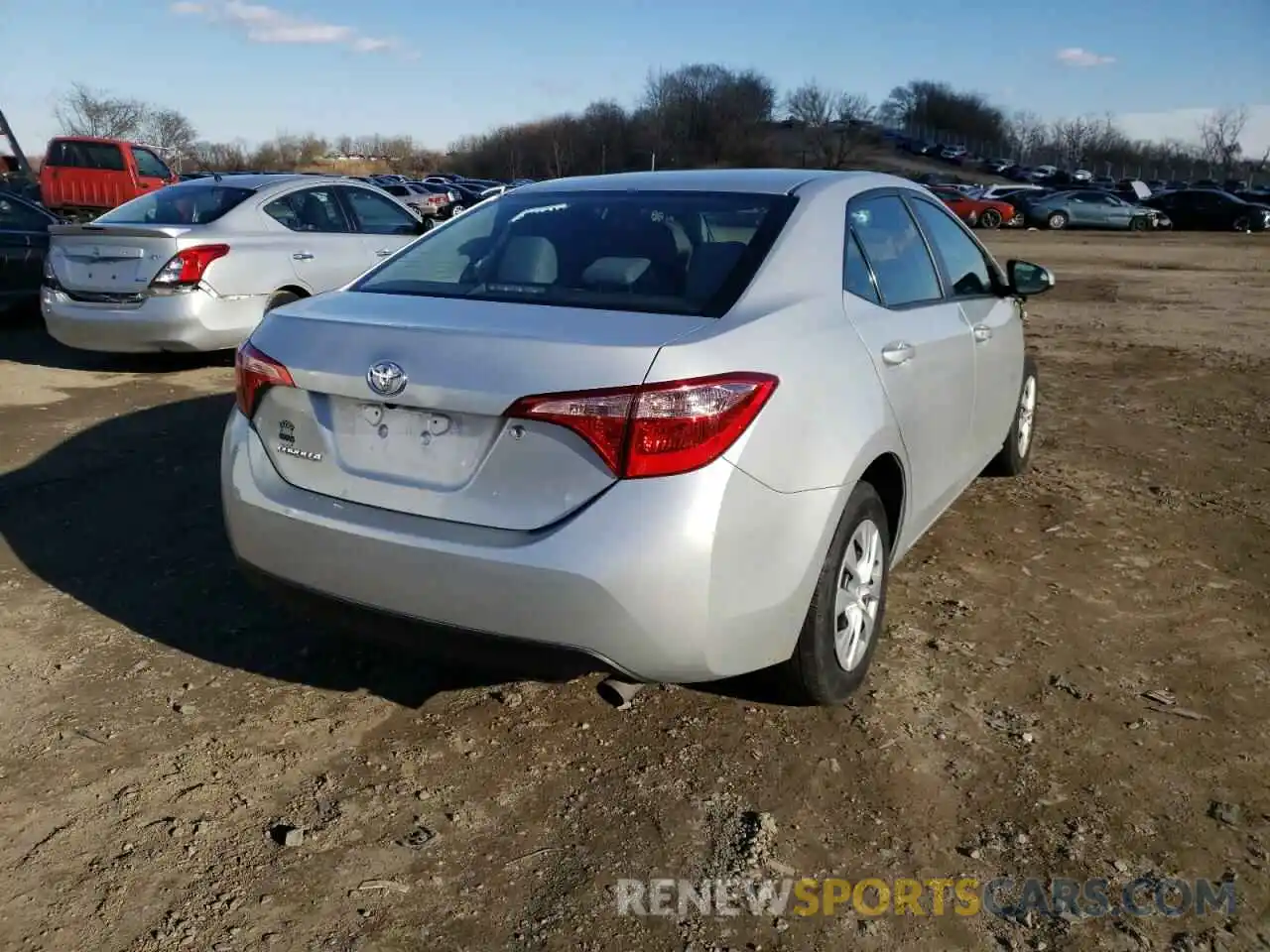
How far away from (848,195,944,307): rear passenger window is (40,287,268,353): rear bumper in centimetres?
530

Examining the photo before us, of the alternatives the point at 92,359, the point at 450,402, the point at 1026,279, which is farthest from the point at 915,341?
the point at 92,359

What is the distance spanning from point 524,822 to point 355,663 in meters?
1.04

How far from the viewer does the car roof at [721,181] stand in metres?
3.42

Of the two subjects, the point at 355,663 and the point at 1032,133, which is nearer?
the point at 355,663

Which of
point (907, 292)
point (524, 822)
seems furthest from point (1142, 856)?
point (907, 292)

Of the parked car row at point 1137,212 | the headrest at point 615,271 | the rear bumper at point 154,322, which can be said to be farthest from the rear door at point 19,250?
the parked car row at point 1137,212

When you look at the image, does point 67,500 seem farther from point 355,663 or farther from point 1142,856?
point 1142,856

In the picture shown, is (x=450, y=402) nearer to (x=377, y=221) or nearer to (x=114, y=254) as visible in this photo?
(x=114, y=254)

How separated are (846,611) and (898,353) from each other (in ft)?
2.70

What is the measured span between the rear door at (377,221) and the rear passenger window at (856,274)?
5.82 meters

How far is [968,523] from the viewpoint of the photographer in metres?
4.83

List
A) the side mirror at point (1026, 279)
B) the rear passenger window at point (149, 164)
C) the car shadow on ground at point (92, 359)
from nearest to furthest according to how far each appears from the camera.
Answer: the side mirror at point (1026, 279) < the car shadow on ground at point (92, 359) < the rear passenger window at point (149, 164)

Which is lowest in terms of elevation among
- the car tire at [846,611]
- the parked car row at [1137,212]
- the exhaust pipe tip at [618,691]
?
the parked car row at [1137,212]

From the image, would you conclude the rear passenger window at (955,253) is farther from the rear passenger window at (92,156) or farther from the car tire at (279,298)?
the rear passenger window at (92,156)
